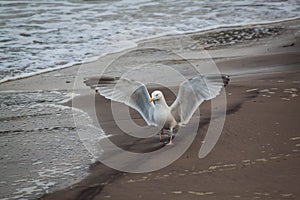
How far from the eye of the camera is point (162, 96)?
4492mm

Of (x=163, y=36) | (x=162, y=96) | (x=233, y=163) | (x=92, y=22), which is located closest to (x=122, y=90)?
(x=162, y=96)

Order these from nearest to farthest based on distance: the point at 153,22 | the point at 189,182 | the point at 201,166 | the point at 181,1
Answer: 1. the point at 189,182
2. the point at 201,166
3. the point at 153,22
4. the point at 181,1

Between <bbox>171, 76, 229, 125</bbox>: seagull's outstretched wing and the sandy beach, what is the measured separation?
0.66ft

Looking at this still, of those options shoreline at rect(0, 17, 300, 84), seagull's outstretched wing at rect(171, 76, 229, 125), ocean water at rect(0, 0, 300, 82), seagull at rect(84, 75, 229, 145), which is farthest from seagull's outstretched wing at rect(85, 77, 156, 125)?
ocean water at rect(0, 0, 300, 82)

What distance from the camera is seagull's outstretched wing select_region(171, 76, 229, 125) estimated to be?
4453 mm

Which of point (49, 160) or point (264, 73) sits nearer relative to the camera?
point (49, 160)

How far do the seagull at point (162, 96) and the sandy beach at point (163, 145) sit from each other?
18 centimetres

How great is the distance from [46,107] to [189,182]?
2480mm

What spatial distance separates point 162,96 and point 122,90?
1.10 ft

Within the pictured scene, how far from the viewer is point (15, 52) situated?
27.9ft

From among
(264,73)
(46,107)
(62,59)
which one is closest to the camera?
(46,107)

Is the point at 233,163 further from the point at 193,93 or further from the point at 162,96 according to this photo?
the point at 162,96

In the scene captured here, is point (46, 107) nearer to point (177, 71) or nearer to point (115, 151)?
point (115, 151)

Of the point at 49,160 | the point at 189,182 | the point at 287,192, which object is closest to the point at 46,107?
the point at 49,160
